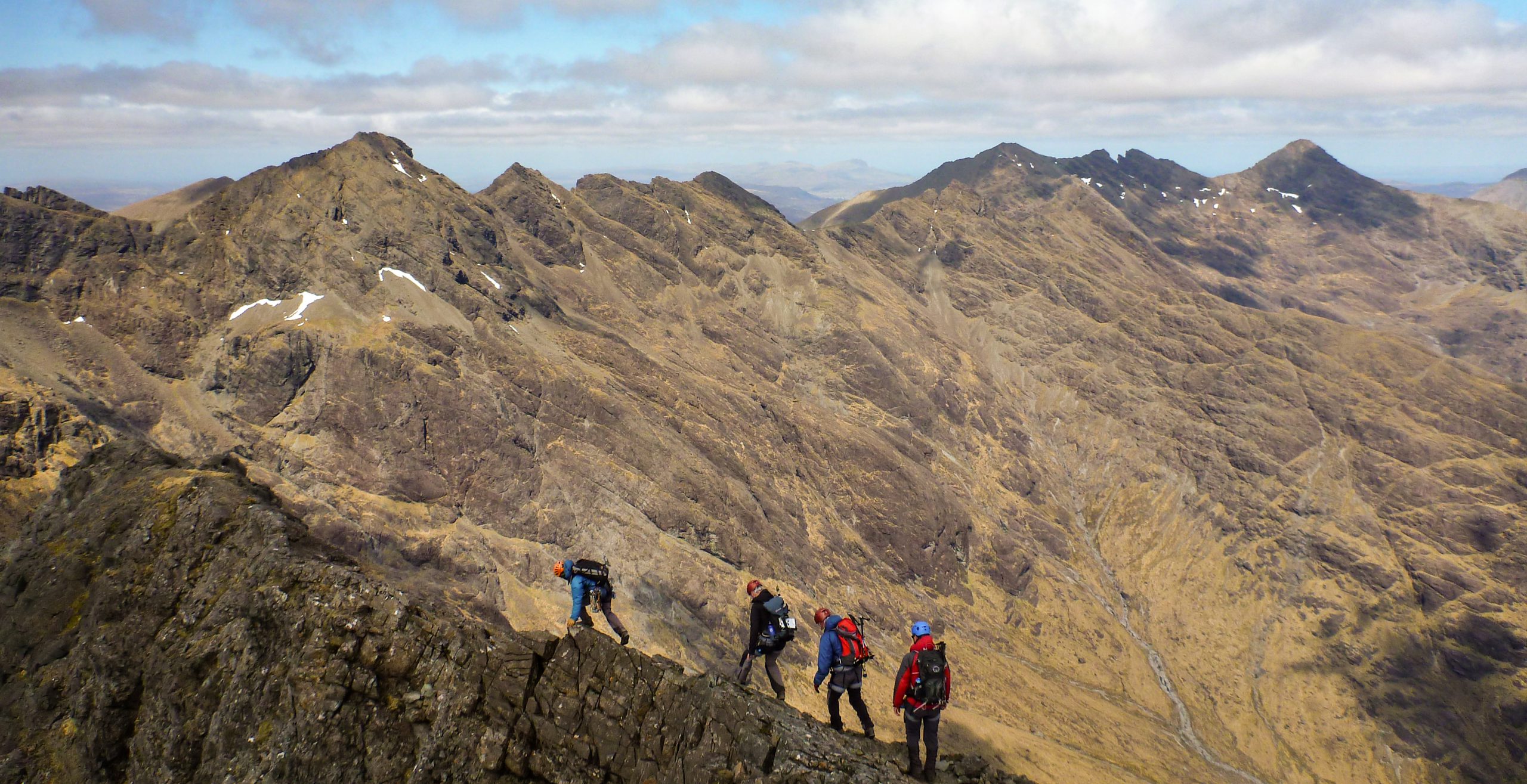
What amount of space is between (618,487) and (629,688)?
96.5 meters

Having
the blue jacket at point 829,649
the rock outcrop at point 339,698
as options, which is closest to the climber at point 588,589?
the rock outcrop at point 339,698

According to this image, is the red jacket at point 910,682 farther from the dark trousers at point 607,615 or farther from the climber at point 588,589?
the dark trousers at point 607,615

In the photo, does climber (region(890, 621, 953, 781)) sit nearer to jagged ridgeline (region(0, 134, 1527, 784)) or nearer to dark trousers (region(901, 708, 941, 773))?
dark trousers (region(901, 708, 941, 773))

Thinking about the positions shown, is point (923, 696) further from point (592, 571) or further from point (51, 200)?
point (51, 200)

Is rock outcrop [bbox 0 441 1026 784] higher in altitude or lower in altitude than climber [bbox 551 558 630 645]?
lower

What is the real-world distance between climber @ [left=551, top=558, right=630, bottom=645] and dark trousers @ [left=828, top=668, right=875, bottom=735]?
5.77 meters

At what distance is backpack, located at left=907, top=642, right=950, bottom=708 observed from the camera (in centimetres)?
1914

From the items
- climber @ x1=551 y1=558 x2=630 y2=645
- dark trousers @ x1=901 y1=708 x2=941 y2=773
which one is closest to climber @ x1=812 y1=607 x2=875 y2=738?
dark trousers @ x1=901 y1=708 x2=941 y2=773

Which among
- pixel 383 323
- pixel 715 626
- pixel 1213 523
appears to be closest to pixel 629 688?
pixel 715 626

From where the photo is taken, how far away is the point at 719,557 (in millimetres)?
116375

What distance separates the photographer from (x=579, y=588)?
2091 cm

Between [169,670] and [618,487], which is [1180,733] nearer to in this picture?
[618,487]

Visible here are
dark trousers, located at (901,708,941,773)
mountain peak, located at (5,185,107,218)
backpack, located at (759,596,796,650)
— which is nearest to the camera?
dark trousers, located at (901,708,941,773)

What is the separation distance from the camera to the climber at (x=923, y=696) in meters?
19.1
